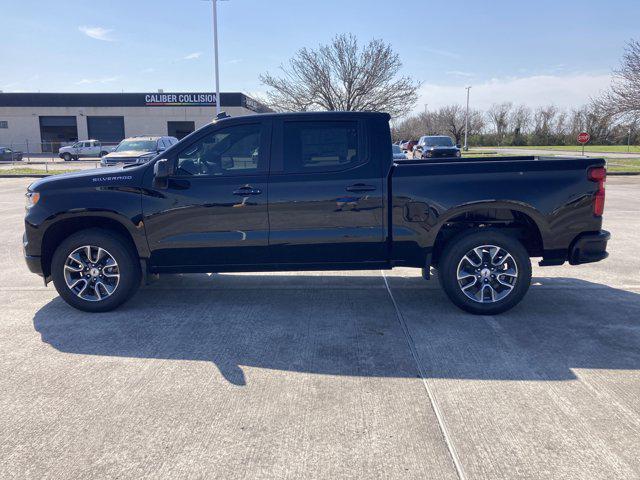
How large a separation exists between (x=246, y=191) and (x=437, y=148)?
1035 inches

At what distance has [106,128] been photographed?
52.8m

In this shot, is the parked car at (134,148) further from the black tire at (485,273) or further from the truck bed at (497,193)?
the black tire at (485,273)

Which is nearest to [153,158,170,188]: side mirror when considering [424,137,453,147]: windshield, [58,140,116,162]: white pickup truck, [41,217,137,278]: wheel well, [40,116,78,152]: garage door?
[41,217,137,278]: wheel well

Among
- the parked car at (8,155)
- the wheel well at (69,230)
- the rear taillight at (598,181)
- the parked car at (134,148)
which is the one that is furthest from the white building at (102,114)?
the rear taillight at (598,181)

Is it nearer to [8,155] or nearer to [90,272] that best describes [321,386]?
[90,272]

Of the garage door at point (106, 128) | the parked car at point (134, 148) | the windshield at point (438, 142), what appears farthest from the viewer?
the garage door at point (106, 128)

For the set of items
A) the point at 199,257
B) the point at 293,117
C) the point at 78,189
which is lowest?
the point at 199,257

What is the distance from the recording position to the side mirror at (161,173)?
5.07m

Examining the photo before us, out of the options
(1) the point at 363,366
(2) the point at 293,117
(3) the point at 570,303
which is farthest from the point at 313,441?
(3) the point at 570,303

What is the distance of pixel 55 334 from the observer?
15.9 feet

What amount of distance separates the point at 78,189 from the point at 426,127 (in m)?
77.3

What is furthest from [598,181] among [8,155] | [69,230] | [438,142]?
[8,155]

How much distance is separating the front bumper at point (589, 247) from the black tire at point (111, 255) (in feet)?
14.9

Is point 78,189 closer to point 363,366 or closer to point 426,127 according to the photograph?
point 363,366
